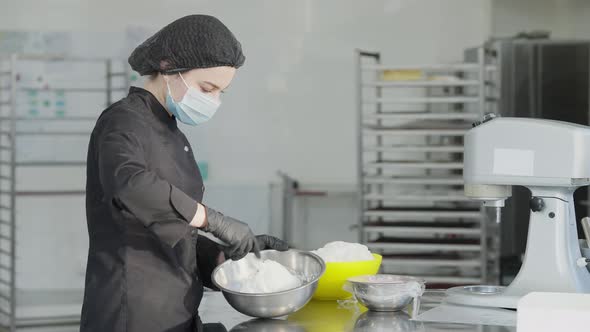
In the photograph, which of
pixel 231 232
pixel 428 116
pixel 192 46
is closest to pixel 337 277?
pixel 231 232

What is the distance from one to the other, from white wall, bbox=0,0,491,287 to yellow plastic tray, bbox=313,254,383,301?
377 centimetres

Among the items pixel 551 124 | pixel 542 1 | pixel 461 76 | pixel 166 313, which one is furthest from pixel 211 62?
pixel 542 1

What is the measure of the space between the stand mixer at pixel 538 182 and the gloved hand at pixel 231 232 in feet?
2.24

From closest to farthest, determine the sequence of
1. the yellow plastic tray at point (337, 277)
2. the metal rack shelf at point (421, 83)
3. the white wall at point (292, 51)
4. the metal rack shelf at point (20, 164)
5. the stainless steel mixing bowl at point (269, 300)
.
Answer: the stainless steel mixing bowl at point (269, 300)
the yellow plastic tray at point (337, 277)
the metal rack shelf at point (421, 83)
the metal rack shelf at point (20, 164)
the white wall at point (292, 51)

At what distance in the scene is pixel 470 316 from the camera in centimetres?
236


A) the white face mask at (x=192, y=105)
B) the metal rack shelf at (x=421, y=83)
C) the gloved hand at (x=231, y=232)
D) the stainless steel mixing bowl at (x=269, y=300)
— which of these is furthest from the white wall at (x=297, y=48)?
the gloved hand at (x=231, y=232)

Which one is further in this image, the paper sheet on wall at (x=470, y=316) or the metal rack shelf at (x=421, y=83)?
the metal rack shelf at (x=421, y=83)

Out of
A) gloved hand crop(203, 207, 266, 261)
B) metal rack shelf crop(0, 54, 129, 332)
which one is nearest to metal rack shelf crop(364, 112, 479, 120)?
metal rack shelf crop(0, 54, 129, 332)

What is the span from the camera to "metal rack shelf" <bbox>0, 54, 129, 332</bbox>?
5828 mm

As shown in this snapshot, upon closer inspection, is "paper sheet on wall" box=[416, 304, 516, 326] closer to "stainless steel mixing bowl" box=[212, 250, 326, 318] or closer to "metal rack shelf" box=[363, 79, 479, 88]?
"stainless steel mixing bowl" box=[212, 250, 326, 318]

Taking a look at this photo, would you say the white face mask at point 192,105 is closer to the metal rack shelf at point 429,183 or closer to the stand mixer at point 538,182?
the stand mixer at point 538,182

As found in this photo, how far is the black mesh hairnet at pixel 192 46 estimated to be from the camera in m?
2.30

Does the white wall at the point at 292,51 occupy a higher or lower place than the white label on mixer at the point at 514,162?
higher

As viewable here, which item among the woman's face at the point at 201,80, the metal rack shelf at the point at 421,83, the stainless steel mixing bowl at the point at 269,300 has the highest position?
the metal rack shelf at the point at 421,83
